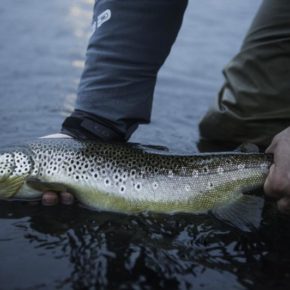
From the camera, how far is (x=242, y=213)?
10.1ft

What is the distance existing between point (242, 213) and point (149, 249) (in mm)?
592

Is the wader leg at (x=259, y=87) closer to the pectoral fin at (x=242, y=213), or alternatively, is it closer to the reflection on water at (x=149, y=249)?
the reflection on water at (x=149, y=249)

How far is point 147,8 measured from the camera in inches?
134

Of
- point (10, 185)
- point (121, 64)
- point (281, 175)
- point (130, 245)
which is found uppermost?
point (121, 64)

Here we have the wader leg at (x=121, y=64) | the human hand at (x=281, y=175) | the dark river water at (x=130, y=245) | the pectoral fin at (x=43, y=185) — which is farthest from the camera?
the wader leg at (x=121, y=64)

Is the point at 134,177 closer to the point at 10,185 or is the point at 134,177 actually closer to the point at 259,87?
the point at 10,185

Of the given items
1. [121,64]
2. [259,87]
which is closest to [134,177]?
[121,64]

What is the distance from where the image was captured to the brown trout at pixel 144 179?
3082 mm

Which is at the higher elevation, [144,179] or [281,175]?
[281,175]

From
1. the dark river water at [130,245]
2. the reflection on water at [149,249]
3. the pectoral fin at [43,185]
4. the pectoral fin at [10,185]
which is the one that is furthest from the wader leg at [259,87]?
the pectoral fin at [10,185]

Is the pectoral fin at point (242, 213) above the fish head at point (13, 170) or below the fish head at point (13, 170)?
→ below

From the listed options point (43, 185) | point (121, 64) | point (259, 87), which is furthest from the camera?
point (259, 87)

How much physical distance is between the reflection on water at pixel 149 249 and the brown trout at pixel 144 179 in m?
0.07

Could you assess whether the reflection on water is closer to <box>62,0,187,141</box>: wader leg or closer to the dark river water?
the dark river water
